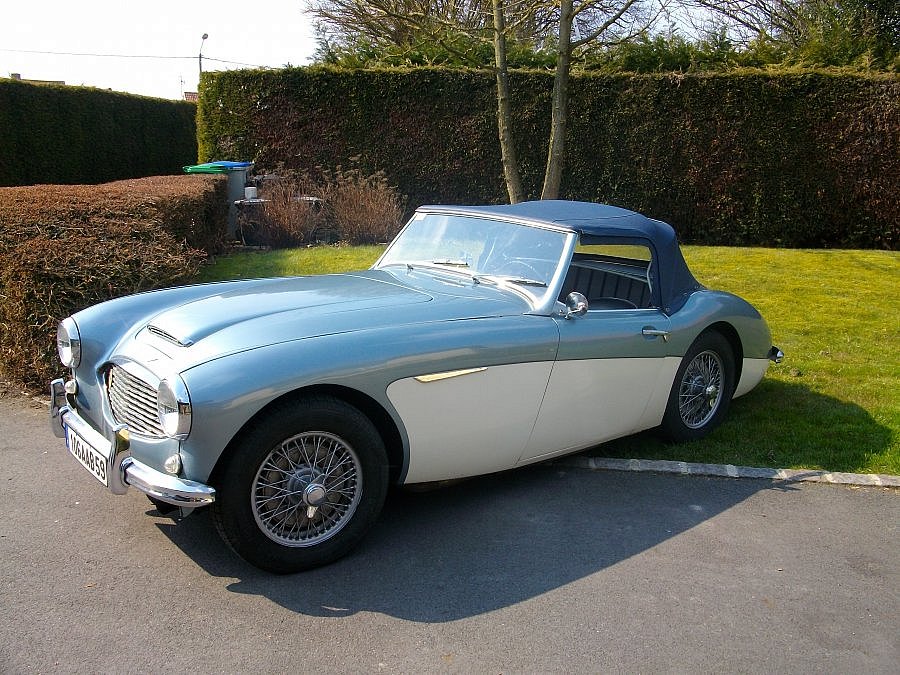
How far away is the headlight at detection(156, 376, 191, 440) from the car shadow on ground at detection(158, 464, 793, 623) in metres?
0.69

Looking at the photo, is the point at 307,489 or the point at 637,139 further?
the point at 637,139

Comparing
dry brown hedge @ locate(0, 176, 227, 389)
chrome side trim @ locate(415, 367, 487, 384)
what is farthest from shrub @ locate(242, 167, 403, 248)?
chrome side trim @ locate(415, 367, 487, 384)

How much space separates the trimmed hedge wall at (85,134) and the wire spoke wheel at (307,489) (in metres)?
15.3

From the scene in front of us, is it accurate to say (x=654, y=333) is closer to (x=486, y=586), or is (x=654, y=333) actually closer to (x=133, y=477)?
(x=486, y=586)

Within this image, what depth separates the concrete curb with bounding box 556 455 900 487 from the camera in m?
4.66

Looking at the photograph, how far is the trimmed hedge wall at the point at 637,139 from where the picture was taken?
12.5 metres

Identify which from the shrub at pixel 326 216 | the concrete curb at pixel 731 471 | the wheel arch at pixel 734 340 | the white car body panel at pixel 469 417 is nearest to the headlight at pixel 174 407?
the white car body panel at pixel 469 417

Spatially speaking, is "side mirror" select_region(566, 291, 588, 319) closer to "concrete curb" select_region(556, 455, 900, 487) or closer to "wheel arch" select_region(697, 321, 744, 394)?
"concrete curb" select_region(556, 455, 900, 487)

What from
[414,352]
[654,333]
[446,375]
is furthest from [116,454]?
[654,333]

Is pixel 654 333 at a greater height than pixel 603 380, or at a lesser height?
greater

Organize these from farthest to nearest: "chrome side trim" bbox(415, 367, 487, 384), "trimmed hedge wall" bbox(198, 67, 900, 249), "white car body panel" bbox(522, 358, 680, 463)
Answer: "trimmed hedge wall" bbox(198, 67, 900, 249) → "white car body panel" bbox(522, 358, 680, 463) → "chrome side trim" bbox(415, 367, 487, 384)

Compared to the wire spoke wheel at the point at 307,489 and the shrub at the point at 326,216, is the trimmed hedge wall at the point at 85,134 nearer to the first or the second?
the shrub at the point at 326,216

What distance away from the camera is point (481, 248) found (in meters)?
4.76

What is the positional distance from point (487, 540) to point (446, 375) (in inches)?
31.5
